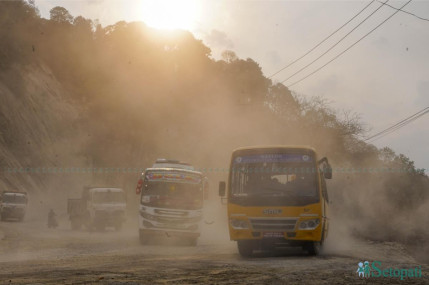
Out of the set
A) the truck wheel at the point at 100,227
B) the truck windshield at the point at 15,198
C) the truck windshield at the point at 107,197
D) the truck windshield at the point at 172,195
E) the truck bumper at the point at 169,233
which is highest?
the truck windshield at the point at 15,198

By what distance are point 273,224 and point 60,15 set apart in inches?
3316

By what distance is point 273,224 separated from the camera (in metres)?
16.0

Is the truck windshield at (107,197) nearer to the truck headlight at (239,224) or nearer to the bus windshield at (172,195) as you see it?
the bus windshield at (172,195)

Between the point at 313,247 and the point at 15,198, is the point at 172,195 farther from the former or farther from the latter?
the point at 15,198

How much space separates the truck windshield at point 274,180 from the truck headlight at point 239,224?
54 cm

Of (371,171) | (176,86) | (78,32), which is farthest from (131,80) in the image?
(371,171)

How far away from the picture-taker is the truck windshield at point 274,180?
16109 millimetres

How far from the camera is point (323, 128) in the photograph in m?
57.2

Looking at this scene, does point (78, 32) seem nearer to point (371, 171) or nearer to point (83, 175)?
point (83, 175)

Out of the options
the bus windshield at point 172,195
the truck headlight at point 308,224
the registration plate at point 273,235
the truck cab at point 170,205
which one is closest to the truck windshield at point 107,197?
the truck cab at point 170,205

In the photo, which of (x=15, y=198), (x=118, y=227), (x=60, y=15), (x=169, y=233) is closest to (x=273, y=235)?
(x=169, y=233)

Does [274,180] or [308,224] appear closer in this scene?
[308,224]

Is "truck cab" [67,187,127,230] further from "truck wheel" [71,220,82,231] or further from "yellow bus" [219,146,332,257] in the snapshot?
"yellow bus" [219,146,332,257]

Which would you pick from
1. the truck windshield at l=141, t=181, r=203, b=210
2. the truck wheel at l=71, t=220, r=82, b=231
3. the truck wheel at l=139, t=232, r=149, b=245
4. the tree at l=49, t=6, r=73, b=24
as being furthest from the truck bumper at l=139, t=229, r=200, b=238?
the tree at l=49, t=6, r=73, b=24
